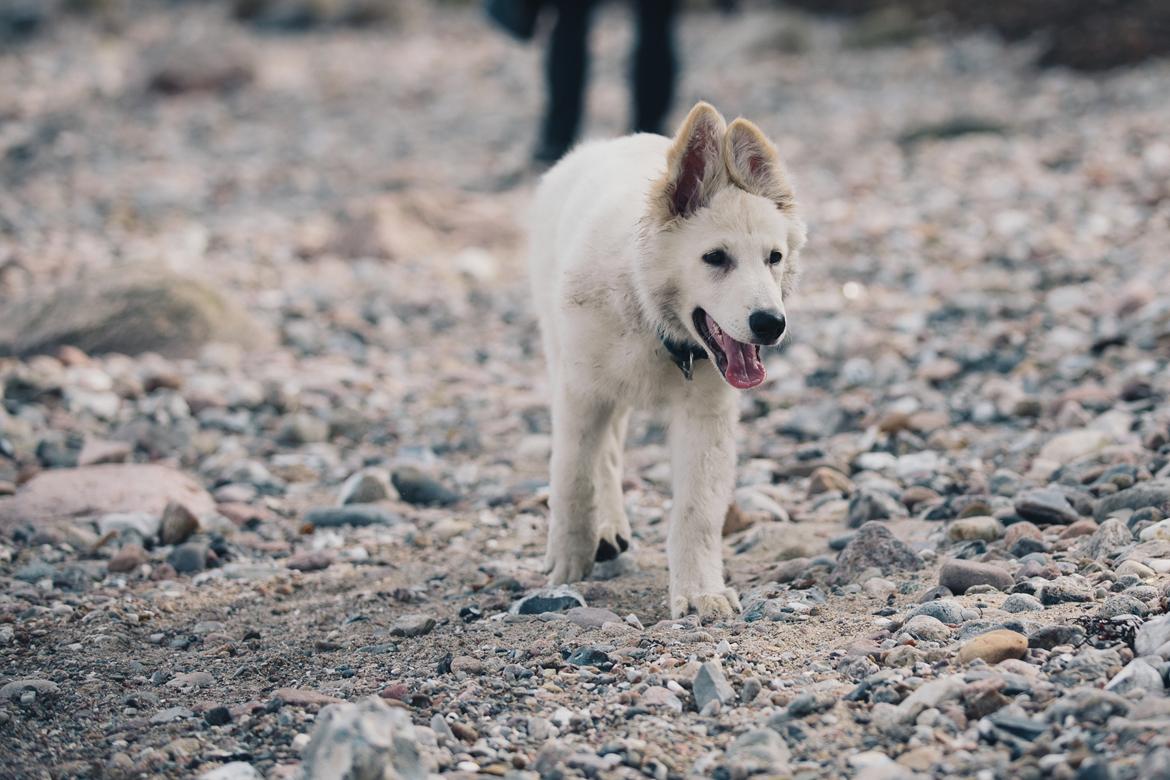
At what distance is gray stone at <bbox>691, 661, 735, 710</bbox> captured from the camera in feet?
11.3

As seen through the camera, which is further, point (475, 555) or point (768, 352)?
point (768, 352)

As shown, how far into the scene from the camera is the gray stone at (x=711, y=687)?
11.3 feet

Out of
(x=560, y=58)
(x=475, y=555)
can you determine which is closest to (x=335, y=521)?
(x=475, y=555)

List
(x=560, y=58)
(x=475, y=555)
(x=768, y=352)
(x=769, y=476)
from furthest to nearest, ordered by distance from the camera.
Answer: (x=560, y=58), (x=768, y=352), (x=769, y=476), (x=475, y=555)

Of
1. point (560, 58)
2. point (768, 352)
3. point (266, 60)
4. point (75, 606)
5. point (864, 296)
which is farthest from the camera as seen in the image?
point (266, 60)

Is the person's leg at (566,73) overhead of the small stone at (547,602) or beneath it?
overhead

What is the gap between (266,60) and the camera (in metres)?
18.5

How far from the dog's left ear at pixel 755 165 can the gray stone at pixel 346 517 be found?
83.9 inches

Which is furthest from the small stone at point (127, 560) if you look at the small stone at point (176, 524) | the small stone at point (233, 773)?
the small stone at point (233, 773)

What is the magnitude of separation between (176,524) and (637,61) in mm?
6772

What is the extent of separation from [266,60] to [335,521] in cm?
1445

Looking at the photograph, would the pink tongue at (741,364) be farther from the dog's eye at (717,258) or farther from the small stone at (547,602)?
the small stone at (547,602)

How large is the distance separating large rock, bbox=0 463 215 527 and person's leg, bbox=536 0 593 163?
6.14 m

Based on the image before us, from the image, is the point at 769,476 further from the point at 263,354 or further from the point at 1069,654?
the point at 263,354
